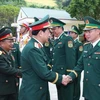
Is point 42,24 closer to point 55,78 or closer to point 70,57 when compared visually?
point 55,78

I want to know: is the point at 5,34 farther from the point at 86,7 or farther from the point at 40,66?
the point at 86,7

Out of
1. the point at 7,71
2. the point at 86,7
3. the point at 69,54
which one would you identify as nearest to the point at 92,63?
the point at 69,54

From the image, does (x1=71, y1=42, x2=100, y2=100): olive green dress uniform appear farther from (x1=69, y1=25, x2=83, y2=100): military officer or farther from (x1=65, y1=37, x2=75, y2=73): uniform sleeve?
(x1=69, y1=25, x2=83, y2=100): military officer

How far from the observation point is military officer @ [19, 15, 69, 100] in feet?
11.7

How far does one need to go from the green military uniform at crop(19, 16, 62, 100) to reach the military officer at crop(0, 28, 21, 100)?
2.00 ft

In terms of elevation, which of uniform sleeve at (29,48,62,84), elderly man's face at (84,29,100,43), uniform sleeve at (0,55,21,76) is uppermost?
elderly man's face at (84,29,100,43)

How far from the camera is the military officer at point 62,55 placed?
5223 millimetres

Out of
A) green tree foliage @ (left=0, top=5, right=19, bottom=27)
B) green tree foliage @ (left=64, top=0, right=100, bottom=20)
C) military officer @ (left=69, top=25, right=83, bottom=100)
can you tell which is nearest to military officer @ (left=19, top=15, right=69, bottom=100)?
military officer @ (left=69, top=25, right=83, bottom=100)

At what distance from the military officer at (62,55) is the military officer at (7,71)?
1.20 metres

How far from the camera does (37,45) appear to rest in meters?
3.65

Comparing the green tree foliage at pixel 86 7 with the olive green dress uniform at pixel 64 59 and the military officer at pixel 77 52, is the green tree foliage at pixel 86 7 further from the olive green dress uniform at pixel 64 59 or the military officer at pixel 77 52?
the olive green dress uniform at pixel 64 59

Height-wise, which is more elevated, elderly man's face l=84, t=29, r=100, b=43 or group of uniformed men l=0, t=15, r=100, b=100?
Answer: elderly man's face l=84, t=29, r=100, b=43

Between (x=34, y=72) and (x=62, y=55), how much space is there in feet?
5.88

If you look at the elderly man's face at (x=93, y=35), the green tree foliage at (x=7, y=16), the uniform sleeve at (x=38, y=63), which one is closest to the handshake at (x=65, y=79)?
the uniform sleeve at (x=38, y=63)
